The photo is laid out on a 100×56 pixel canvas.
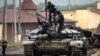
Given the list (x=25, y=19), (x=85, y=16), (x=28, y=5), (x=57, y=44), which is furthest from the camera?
(x=85, y=16)

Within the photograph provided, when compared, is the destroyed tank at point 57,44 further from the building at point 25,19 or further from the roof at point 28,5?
the roof at point 28,5

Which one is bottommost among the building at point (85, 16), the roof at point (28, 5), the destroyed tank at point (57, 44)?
the building at point (85, 16)

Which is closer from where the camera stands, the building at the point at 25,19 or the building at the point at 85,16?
the building at the point at 25,19

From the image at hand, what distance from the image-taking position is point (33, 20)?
6450cm

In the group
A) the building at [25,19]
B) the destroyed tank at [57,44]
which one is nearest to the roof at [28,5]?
the building at [25,19]

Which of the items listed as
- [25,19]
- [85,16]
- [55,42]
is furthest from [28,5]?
[55,42]

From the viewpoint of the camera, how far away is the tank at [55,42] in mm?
21438

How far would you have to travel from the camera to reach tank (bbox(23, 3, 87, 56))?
21.4 metres

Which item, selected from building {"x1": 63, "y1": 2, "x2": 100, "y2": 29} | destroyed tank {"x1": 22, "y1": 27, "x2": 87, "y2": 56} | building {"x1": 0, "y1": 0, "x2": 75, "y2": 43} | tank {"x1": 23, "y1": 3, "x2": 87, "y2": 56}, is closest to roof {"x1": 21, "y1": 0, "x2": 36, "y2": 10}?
building {"x1": 0, "y1": 0, "x2": 75, "y2": 43}

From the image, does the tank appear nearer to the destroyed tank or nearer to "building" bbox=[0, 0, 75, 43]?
the destroyed tank

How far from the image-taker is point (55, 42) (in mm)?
21734

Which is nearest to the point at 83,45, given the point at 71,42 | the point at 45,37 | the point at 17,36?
the point at 71,42

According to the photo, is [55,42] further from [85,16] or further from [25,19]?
[85,16]

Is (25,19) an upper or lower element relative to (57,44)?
lower
